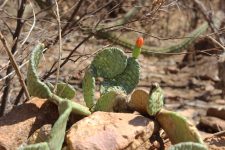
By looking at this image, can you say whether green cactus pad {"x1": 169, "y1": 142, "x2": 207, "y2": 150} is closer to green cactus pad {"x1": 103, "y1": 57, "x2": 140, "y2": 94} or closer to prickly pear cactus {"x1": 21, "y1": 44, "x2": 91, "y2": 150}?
prickly pear cactus {"x1": 21, "y1": 44, "x2": 91, "y2": 150}

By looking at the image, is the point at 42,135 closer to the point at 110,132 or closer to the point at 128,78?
the point at 110,132

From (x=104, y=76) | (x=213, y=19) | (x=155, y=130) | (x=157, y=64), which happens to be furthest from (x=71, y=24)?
(x=157, y=64)

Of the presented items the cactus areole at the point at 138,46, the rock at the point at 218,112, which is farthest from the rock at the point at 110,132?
the rock at the point at 218,112

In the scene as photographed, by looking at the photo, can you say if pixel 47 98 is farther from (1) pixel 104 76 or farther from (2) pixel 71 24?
(2) pixel 71 24

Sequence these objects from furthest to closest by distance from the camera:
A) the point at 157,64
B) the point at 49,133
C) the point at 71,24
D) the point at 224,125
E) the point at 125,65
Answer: the point at 157,64
the point at 224,125
the point at 71,24
the point at 125,65
the point at 49,133

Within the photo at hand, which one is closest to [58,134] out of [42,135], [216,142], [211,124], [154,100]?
[42,135]
